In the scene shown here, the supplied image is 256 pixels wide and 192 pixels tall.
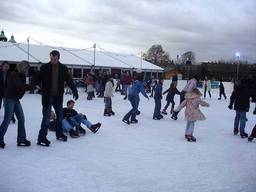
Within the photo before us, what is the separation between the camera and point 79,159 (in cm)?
619

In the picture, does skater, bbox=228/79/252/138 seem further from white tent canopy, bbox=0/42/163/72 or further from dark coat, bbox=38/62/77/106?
white tent canopy, bbox=0/42/163/72

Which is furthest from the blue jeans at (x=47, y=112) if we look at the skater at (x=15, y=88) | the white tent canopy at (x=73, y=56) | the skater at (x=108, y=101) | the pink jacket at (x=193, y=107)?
the white tent canopy at (x=73, y=56)

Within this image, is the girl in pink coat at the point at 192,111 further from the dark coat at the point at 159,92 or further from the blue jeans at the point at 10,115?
the dark coat at the point at 159,92

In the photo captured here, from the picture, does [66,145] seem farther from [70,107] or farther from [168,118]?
[168,118]

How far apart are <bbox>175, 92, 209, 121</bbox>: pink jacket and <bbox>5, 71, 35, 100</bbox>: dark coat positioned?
344cm

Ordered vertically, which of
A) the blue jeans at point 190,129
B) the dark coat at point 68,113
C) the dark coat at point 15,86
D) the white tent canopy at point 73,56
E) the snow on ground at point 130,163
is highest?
the white tent canopy at point 73,56

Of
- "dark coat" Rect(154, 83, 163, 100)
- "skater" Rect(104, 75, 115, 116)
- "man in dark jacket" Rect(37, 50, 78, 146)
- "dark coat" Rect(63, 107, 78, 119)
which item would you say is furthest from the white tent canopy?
"man in dark jacket" Rect(37, 50, 78, 146)

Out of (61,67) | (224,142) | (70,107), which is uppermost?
(61,67)

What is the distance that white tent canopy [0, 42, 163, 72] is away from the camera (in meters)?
26.2

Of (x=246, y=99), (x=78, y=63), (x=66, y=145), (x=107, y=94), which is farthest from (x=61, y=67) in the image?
(x=78, y=63)

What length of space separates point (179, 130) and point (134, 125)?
4.14ft

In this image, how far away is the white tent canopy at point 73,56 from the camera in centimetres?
2617

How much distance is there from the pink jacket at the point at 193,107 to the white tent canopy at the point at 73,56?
18493 millimetres

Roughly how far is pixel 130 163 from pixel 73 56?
25292 mm
